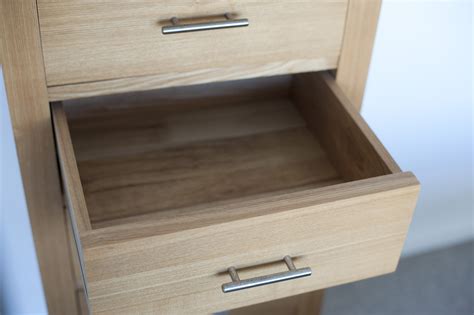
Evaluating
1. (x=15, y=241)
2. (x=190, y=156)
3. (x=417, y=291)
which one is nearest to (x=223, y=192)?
(x=190, y=156)

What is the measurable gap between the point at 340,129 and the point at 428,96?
10.8 inches

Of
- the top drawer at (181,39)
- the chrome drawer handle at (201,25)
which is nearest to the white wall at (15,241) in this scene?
the top drawer at (181,39)

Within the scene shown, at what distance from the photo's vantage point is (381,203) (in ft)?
2.39

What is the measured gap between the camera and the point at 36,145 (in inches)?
32.4

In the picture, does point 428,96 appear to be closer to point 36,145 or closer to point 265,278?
point 265,278

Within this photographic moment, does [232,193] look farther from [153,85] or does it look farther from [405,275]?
[405,275]

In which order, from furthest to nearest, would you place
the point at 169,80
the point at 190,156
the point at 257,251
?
the point at 190,156 < the point at 169,80 < the point at 257,251

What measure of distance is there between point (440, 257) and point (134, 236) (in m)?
1.00

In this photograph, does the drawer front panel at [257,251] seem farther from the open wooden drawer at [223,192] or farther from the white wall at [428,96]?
the white wall at [428,96]

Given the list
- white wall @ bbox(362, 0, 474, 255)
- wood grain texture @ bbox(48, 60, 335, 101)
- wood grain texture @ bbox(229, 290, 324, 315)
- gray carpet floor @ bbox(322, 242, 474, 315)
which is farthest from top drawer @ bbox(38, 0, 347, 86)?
gray carpet floor @ bbox(322, 242, 474, 315)

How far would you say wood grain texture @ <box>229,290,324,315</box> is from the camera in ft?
4.04

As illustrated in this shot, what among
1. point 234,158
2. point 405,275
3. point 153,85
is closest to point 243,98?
point 234,158

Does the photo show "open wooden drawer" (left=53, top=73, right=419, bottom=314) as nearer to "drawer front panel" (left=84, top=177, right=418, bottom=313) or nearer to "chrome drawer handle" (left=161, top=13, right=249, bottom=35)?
"drawer front panel" (left=84, top=177, right=418, bottom=313)

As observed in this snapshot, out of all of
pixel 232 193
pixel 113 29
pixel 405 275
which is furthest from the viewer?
pixel 405 275
